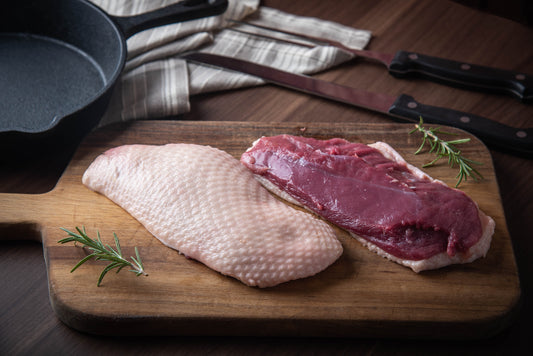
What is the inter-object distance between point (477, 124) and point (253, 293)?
1.20 meters

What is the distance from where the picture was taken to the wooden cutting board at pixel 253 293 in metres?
1.60

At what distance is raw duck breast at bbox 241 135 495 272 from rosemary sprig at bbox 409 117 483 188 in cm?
16

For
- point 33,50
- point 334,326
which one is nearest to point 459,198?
point 334,326

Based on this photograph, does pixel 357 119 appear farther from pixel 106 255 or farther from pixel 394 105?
pixel 106 255

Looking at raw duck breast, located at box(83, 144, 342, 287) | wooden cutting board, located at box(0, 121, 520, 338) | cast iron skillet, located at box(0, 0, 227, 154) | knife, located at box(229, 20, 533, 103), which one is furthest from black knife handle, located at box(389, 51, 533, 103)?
raw duck breast, located at box(83, 144, 342, 287)

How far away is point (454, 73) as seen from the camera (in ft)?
8.03

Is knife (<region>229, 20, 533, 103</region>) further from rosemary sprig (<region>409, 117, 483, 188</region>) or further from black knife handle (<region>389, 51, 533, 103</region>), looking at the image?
rosemary sprig (<region>409, 117, 483, 188</region>)

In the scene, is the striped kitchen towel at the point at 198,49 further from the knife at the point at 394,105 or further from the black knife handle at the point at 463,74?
the black knife handle at the point at 463,74

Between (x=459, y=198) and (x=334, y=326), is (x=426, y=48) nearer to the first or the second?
(x=459, y=198)

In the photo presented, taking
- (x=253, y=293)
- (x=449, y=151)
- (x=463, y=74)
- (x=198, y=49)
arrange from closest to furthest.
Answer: (x=253, y=293), (x=449, y=151), (x=463, y=74), (x=198, y=49)

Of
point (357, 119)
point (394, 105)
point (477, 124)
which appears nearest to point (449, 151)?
point (477, 124)

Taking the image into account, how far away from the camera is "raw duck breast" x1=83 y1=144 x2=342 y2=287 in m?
1.68

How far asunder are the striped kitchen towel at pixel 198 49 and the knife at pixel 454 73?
140mm

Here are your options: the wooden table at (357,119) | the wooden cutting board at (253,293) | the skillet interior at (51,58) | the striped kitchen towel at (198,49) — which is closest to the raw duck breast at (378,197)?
the wooden cutting board at (253,293)
